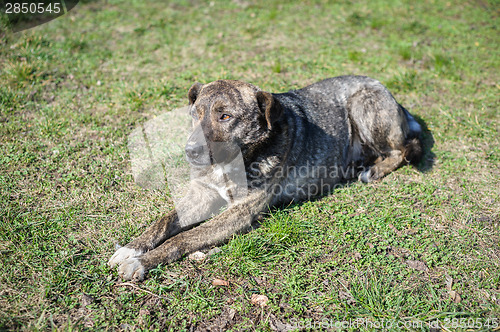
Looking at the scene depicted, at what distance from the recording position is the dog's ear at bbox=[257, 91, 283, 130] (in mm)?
3730

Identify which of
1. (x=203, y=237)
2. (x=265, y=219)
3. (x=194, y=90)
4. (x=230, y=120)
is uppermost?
(x=194, y=90)

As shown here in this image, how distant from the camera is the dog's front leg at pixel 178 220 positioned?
3447 mm

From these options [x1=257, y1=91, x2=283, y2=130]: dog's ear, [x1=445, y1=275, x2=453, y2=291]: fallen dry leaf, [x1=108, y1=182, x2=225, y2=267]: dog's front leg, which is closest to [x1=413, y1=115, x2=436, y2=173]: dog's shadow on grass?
[x1=445, y1=275, x2=453, y2=291]: fallen dry leaf

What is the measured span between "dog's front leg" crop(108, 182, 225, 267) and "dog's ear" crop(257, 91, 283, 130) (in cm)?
103

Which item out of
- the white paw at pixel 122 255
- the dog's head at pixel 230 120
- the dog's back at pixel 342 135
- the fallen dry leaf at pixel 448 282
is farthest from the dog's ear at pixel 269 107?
the fallen dry leaf at pixel 448 282

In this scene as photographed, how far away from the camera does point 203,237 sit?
3607mm

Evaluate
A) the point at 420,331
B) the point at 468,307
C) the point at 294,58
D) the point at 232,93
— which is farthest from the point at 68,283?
the point at 294,58

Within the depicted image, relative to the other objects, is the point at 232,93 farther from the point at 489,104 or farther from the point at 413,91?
the point at 489,104

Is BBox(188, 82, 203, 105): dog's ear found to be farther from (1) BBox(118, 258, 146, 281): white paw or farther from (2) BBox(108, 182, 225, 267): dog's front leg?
(1) BBox(118, 258, 146, 281): white paw

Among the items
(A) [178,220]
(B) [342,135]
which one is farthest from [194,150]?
(B) [342,135]

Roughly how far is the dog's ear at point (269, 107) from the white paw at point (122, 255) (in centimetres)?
185

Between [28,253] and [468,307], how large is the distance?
4044 millimetres

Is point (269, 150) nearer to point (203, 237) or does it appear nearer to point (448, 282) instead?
point (203, 237)

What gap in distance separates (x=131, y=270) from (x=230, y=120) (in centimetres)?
174
